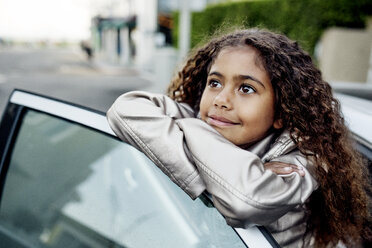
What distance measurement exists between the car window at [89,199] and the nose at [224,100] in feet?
0.92

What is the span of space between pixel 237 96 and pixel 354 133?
24.7 inches

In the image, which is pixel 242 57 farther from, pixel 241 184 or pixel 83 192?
pixel 83 192

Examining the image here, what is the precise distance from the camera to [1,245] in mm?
1261

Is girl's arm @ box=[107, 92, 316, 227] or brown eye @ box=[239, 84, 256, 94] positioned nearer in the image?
girl's arm @ box=[107, 92, 316, 227]

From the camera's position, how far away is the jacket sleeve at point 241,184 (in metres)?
0.82

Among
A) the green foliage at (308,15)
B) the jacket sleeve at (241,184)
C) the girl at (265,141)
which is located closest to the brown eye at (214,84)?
the girl at (265,141)

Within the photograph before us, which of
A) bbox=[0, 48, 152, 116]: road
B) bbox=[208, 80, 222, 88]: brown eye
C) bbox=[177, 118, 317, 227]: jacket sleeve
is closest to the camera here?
bbox=[177, 118, 317, 227]: jacket sleeve

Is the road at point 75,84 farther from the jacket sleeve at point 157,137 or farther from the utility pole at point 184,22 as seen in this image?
the utility pole at point 184,22

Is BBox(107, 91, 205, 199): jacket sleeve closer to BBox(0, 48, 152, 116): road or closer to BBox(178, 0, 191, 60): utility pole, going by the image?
BBox(0, 48, 152, 116): road

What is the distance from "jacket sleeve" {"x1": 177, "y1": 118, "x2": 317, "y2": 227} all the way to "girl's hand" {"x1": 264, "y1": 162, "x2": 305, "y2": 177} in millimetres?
21

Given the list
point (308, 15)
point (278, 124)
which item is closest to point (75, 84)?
point (308, 15)

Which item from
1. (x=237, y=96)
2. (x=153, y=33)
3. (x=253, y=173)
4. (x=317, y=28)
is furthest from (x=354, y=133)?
(x=153, y=33)

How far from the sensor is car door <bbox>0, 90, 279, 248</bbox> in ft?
3.34

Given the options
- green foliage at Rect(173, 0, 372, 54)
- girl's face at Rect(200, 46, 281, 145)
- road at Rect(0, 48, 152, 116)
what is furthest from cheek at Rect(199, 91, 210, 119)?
green foliage at Rect(173, 0, 372, 54)
